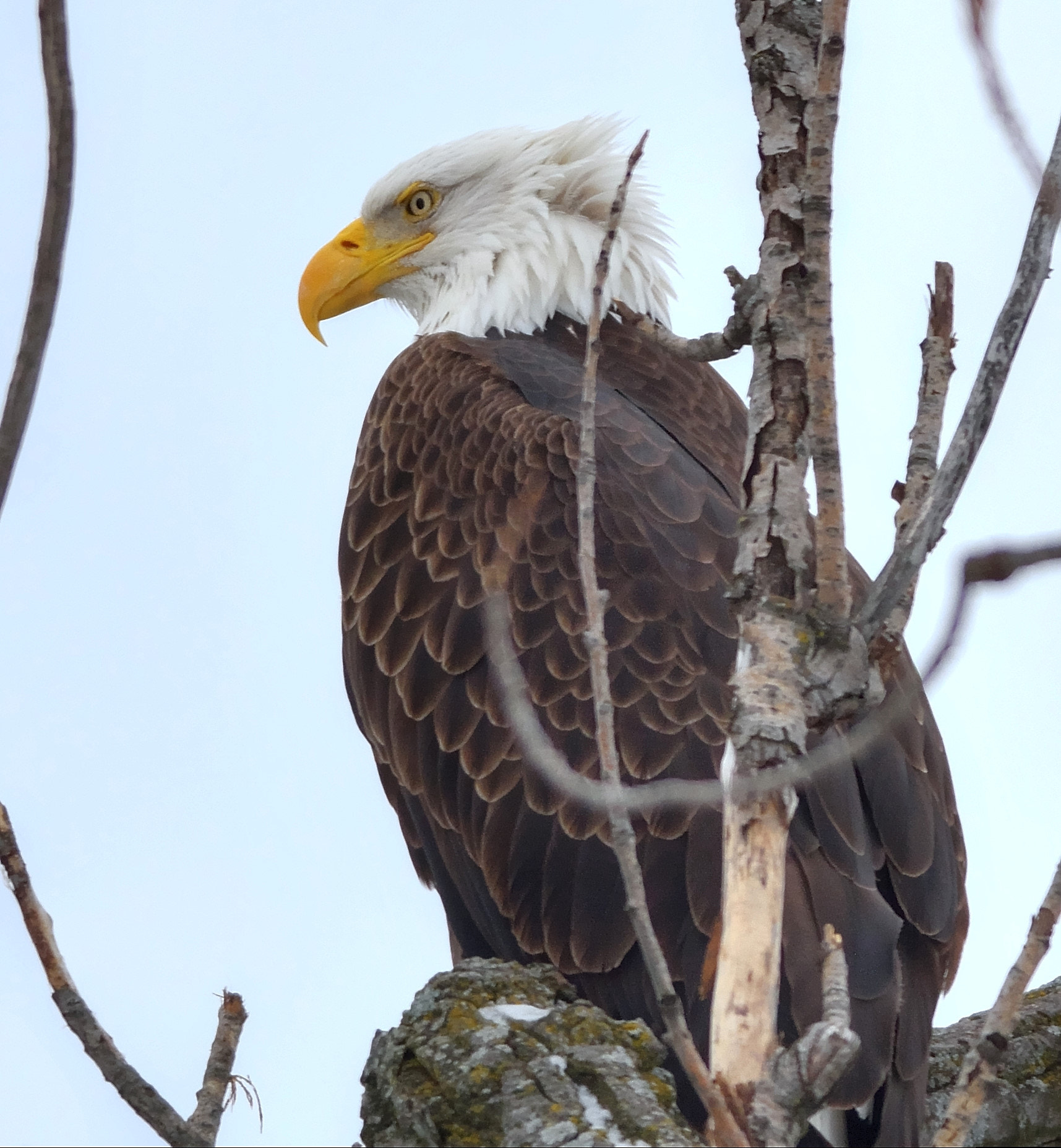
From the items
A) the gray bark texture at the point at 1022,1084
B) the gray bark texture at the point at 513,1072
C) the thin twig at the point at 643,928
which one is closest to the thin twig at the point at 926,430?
the thin twig at the point at 643,928

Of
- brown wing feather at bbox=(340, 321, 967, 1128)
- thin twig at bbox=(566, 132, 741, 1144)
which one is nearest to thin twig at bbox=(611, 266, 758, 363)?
A: thin twig at bbox=(566, 132, 741, 1144)

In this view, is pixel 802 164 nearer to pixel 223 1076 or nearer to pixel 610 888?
pixel 223 1076

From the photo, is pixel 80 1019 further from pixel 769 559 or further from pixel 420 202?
pixel 420 202

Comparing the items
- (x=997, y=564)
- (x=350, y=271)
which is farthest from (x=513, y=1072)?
(x=350, y=271)

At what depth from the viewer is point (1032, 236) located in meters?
1.91

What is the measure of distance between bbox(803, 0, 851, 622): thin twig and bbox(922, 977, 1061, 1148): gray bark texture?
6.27ft

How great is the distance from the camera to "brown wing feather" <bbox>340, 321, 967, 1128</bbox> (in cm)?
354

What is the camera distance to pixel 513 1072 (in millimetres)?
2275

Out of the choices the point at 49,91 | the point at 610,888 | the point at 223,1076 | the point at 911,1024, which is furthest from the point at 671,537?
the point at 49,91

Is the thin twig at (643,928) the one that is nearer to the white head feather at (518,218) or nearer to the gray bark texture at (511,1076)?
the gray bark texture at (511,1076)

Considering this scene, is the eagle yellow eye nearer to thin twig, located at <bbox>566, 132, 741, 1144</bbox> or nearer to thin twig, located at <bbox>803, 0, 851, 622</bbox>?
thin twig, located at <bbox>566, 132, 741, 1144</bbox>

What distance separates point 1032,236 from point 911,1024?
2044mm

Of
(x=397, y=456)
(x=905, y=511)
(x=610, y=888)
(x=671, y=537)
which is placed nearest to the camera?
(x=905, y=511)

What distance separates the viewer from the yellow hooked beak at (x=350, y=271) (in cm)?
563
